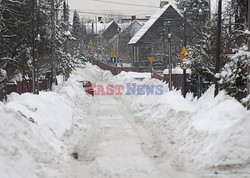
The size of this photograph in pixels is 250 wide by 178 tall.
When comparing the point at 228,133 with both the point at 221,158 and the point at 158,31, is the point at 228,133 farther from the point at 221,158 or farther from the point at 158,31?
the point at 158,31

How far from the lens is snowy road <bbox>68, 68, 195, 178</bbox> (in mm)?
9250

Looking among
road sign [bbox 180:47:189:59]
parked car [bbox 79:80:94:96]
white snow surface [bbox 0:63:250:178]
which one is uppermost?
road sign [bbox 180:47:189:59]

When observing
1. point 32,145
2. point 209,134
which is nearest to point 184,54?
point 209,134

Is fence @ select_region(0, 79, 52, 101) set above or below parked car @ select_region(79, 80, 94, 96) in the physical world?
above

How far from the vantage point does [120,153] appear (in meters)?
11.1

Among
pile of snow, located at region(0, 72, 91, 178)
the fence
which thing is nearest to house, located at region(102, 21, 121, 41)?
the fence

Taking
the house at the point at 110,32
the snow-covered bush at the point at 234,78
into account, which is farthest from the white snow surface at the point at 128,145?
the house at the point at 110,32

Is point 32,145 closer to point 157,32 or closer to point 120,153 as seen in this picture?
point 120,153

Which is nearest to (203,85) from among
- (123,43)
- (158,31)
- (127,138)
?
(127,138)

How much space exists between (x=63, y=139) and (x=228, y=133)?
5.29 metres

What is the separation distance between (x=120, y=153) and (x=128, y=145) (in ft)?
3.78

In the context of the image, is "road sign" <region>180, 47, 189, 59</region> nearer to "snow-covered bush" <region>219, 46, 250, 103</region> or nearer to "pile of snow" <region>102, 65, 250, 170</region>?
"pile of snow" <region>102, 65, 250, 170</region>

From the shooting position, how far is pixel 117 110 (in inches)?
883

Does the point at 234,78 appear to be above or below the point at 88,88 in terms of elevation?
above
